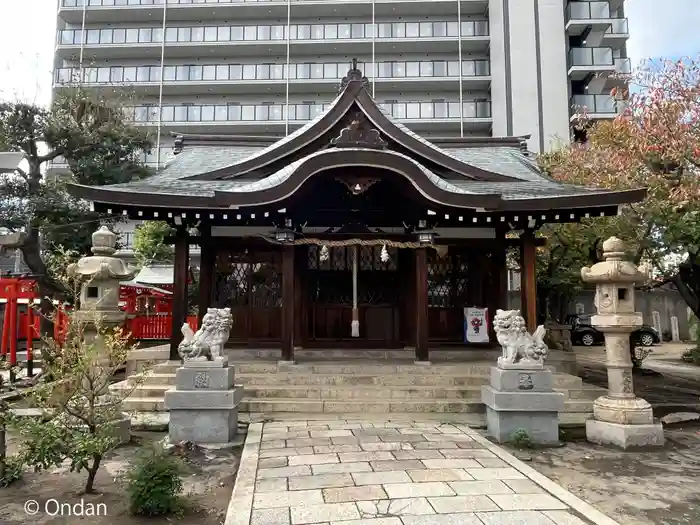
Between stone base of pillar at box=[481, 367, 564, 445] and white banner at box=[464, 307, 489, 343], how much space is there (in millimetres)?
4243

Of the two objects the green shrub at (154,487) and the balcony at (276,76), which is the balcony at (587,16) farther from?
the green shrub at (154,487)

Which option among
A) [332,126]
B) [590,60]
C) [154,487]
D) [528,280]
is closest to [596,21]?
[590,60]

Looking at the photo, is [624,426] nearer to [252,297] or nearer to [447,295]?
[447,295]

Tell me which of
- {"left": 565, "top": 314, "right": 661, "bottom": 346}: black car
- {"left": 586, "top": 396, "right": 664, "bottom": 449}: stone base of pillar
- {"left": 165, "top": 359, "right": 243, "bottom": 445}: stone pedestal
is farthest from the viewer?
{"left": 565, "top": 314, "right": 661, "bottom": 346}: black car

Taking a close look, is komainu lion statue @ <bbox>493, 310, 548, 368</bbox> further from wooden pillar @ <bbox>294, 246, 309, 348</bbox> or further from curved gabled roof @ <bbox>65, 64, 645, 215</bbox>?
wooden pillar @ <bbox>294, 246, 309, 348</bbox>

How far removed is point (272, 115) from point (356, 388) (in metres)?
27.2

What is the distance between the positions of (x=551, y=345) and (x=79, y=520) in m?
13.3

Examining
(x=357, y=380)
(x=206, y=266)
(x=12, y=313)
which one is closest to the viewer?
(x=357, y=380)

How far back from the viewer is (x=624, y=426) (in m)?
6.91

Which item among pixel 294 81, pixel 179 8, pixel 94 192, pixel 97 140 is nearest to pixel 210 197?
pixel 94 192

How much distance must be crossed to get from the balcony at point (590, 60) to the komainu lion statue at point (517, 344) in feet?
93.6

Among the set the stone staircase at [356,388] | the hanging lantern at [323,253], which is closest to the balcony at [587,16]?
the hanging lantern at [323,253]

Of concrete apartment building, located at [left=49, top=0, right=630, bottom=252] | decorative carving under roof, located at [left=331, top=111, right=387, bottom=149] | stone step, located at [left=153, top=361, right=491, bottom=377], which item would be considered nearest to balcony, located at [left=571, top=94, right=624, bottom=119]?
concrete apartment building, located at [left=49, top=0, right=630, bottom=252]

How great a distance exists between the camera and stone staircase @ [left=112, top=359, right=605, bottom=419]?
8469 mm
